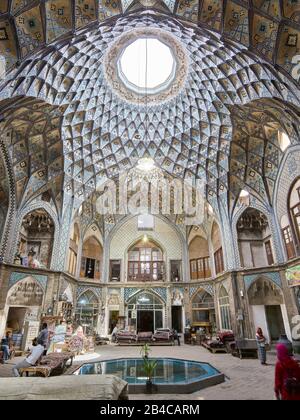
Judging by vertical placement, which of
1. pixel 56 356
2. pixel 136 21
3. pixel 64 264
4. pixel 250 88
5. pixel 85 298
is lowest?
pixel 56 356

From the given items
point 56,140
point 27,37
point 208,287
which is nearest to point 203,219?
point 208,287

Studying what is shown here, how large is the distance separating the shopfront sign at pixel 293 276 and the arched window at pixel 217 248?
519cm

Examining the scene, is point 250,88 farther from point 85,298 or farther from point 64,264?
point 85,298

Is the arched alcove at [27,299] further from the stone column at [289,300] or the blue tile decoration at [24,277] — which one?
the stone column at [289,300]

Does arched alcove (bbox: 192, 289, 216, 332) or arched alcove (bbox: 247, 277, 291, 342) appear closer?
arched alcove (bbox: 247, 277, 291, 342)

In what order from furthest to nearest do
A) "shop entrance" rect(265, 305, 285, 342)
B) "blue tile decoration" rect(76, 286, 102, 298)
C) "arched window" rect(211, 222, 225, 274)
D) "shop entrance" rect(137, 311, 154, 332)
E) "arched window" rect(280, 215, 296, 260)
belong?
"shop entrance" rect(137, 311, 154, 332)
"blue tile decoration" rect(76, 286, 102, 298)
"arched window" rect(211, 222, 225, 274)
"shop entrance" rect(265, 305, 285, 342)
"arched window" rect(280, 215, 296, 260)

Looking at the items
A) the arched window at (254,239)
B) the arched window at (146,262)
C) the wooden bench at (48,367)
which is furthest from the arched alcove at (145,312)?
the wooden bench at (48,367)

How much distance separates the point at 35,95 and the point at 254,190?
44.0ft

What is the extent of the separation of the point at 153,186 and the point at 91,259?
8297 millimetres

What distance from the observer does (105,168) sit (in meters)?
18.8

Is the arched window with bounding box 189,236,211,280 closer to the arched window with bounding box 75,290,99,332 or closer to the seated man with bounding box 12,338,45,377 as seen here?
the arched window with bounding box 75,290,99,332

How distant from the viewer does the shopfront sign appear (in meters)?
12.7

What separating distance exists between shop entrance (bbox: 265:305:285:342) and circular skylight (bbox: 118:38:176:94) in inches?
656

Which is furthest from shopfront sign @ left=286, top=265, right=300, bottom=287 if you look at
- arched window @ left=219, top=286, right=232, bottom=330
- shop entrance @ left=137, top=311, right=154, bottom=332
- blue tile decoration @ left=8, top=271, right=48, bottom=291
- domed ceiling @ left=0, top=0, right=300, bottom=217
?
blue tile decoration @ left=8, top=271, right=48, bottom=291
